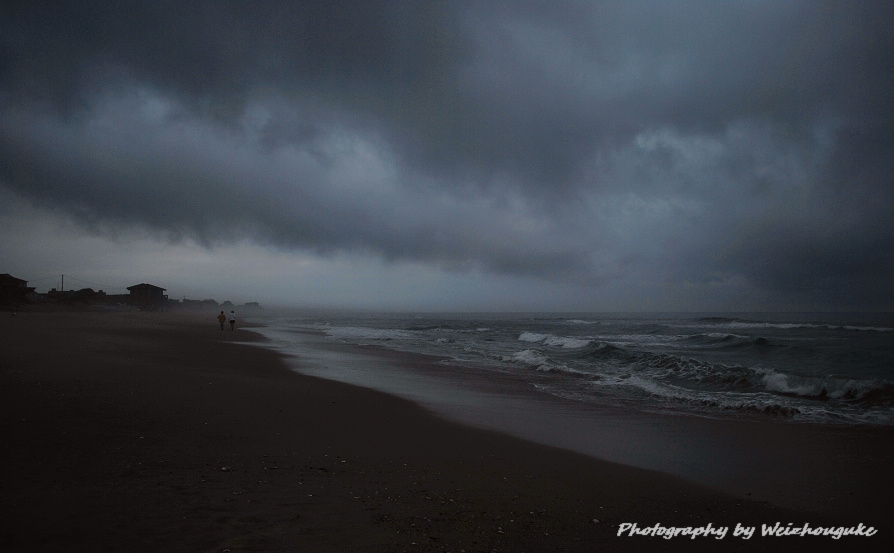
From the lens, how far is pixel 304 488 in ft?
15.0

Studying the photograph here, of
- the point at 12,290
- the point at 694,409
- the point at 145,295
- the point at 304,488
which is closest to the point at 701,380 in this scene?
the point at 694,409

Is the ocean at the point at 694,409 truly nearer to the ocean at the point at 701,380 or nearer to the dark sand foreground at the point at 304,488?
the ocean at the point at 701,380

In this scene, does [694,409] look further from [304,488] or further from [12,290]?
[12,290]

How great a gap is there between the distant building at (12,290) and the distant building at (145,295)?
1524cm

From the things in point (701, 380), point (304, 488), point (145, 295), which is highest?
point (145, 295)

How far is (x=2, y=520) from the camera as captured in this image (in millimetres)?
3395

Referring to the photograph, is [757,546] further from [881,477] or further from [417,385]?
[417,385]

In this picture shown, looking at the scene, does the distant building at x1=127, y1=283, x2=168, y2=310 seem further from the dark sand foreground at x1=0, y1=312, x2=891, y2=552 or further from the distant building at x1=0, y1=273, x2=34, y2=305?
the dark sand foreground at x1=0, y1=312, x2=891, y2=552

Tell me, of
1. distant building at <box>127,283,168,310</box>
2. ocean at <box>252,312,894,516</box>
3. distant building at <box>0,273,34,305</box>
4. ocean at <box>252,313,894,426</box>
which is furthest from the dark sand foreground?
distant building at <box>127,283,168,310</box>

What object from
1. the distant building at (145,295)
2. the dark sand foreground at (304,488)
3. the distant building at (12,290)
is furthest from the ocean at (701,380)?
the distant building at (145,295)

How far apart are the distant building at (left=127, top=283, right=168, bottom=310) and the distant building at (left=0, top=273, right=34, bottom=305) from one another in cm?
1524

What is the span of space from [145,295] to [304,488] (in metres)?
86.7

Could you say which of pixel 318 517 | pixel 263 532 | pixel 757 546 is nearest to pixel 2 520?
pixel 263 532

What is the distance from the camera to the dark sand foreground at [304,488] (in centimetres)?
355
